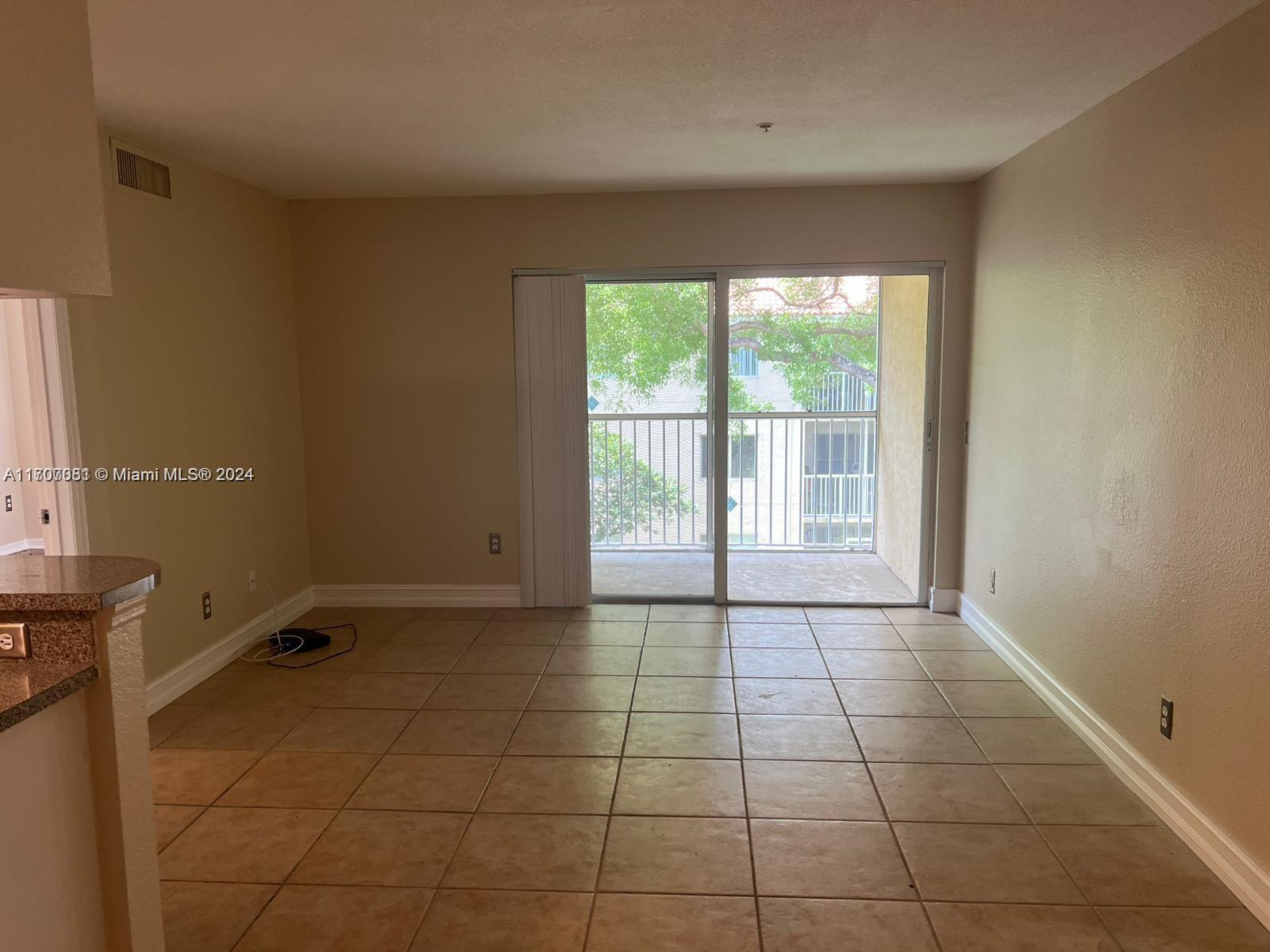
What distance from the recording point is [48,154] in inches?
65.4

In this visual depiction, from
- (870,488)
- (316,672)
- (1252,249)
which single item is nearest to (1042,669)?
(1252,249)

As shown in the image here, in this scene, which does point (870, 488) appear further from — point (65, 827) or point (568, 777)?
point (65, 827)

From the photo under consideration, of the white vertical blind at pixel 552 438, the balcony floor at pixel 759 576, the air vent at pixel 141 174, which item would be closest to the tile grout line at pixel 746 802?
the balcony floor at pixel 759 576

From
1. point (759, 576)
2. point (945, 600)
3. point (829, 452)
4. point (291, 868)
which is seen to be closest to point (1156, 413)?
point (945, 600)

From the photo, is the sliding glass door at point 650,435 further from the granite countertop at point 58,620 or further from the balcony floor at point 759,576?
the granite countertop at point 58,620

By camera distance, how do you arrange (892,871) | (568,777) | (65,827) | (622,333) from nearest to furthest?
(65,827), (892,871), (568,777), (622,333)

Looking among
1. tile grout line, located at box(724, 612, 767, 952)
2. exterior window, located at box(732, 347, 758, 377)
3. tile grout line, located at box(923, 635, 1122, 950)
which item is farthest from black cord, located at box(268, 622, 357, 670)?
exterior window, located at box(732, 347, 758, 377)

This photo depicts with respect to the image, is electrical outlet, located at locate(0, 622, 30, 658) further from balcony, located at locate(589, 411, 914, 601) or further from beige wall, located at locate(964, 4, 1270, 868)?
balcony, located at locate(589, 411, 914, 601)

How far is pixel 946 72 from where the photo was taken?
2537 mm

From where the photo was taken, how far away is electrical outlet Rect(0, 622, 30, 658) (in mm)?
1536

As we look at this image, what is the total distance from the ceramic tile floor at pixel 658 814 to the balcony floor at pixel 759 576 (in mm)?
971

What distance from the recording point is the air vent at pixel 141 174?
3072 millimetres

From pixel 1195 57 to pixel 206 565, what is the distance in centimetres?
407

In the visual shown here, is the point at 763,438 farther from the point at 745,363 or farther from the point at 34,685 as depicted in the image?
the point at 34,685
